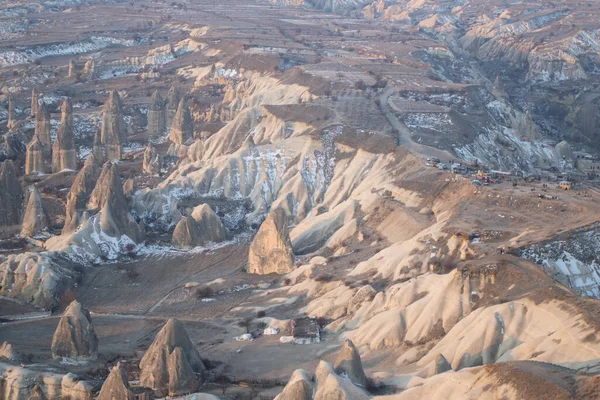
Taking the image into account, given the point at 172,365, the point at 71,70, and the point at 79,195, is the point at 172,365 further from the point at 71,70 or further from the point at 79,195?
the point at 71,70

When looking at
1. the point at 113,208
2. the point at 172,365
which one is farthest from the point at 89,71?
the point at 172,365

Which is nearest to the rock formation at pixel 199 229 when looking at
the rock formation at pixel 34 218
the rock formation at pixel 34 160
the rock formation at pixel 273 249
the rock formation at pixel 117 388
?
the rock formation at pixel 273 249

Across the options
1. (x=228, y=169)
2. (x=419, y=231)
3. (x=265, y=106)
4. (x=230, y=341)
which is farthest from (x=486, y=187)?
(x=265, y=106)

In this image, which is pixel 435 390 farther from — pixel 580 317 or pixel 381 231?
pixel 381 231

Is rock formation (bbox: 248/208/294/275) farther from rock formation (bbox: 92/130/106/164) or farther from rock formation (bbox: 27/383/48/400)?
rock formation (bbox: 92/130/106/164)

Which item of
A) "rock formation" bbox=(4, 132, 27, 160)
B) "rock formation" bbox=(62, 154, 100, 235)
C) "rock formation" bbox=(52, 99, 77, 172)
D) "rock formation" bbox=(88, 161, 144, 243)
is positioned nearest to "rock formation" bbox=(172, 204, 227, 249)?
"rock formation" bbox=(88, 161, 144, 243)
